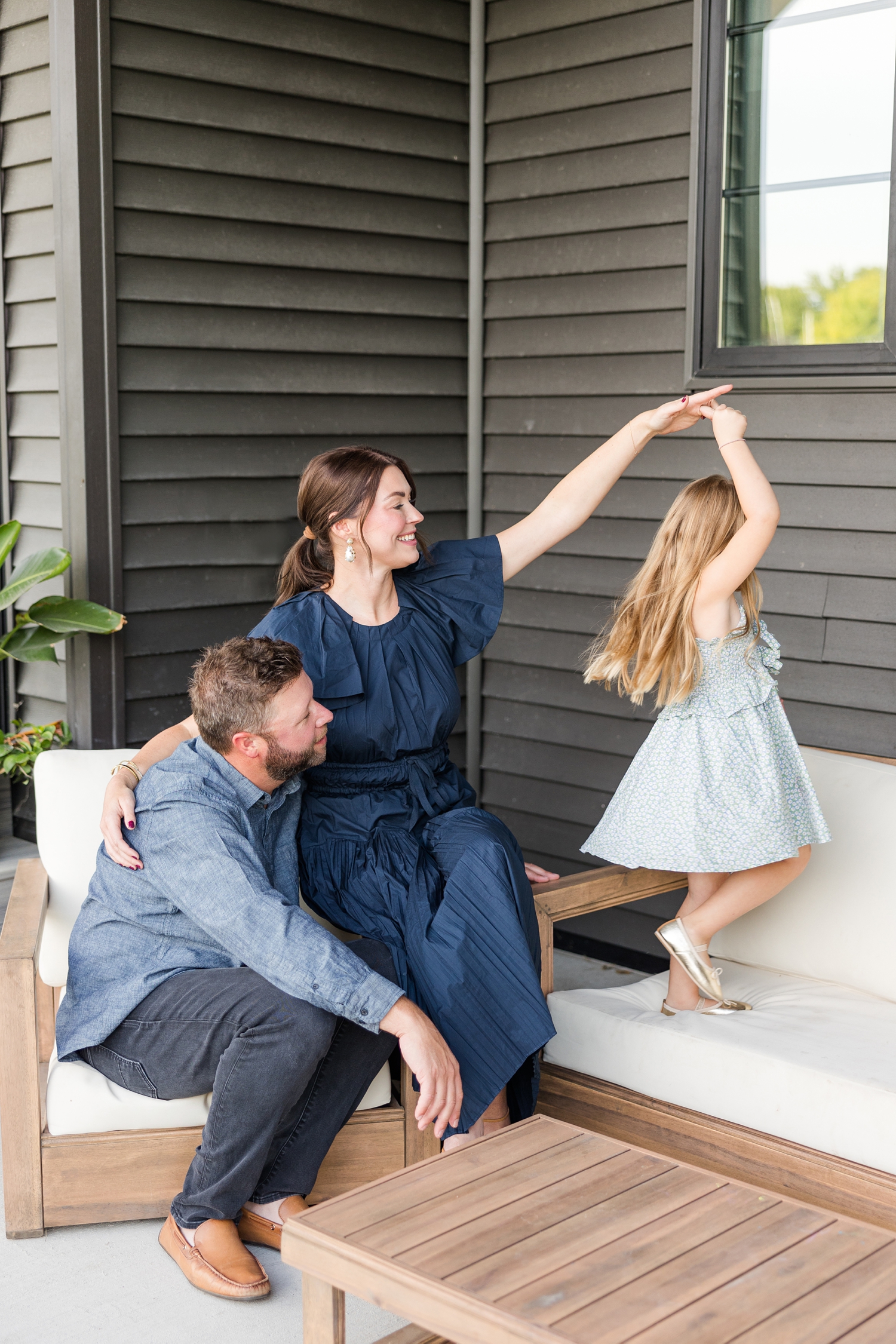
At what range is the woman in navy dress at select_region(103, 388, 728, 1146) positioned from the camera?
241 cm

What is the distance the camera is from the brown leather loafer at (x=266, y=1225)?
2.33m

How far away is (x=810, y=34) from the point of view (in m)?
3.16

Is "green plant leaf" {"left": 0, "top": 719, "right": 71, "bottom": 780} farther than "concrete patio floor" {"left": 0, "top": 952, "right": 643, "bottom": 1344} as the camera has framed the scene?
Yes

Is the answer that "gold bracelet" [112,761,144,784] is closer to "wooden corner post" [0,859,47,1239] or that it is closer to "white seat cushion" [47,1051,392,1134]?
"wooden corner post" [0,859,47,1239]

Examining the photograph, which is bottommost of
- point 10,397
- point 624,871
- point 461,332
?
point 624,871

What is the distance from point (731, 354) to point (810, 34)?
762mm

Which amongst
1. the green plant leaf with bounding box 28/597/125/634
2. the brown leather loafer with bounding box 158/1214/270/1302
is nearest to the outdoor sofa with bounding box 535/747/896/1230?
the brown leather loafer with bounding box 158/1214/270/1302

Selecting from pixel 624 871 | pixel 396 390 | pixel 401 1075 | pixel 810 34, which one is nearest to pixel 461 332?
pixel 396 390

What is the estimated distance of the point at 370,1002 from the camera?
2.12 meters

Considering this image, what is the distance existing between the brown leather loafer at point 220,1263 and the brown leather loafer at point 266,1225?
0.18ft

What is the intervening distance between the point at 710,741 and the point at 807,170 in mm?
1525

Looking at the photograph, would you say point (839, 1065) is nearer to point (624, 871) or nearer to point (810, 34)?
point (624, 871)

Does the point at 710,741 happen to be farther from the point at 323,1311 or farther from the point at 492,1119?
the point at 323,1311

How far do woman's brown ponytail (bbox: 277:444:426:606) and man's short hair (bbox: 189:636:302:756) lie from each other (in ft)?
1.70
